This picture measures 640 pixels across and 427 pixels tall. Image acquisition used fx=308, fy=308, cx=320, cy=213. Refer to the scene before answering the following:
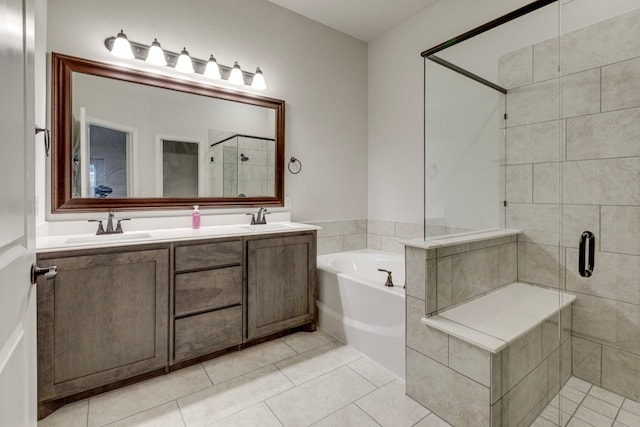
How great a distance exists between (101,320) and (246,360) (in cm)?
93

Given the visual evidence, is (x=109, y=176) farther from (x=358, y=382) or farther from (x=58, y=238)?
(x=358, y=382)

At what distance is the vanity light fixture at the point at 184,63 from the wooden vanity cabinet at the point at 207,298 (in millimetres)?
1361

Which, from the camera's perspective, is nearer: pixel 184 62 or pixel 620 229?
pixel 620 229

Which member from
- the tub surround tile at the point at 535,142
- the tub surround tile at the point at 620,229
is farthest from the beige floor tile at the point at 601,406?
the tub surround tile at the point at 535,142

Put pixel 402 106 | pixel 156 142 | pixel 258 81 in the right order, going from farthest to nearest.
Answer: pixel 402 106, pixel 258 81, pixel 156 142

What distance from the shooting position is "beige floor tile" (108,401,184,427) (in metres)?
1.55

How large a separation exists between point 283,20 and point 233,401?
3.07 metres

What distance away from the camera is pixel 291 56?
2.93m

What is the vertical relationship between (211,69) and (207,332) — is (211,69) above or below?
above

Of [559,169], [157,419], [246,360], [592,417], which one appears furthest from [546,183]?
[157,419]

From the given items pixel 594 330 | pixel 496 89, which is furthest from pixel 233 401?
pixel 496 89

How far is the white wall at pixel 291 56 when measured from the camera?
2053mm

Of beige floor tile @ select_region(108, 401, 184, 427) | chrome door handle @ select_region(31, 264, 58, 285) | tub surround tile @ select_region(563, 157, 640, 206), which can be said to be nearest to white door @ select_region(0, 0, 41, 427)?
chrome door handle @ select_region(31, 264, 58, 285)

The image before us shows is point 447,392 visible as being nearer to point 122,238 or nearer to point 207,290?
point 207,290
